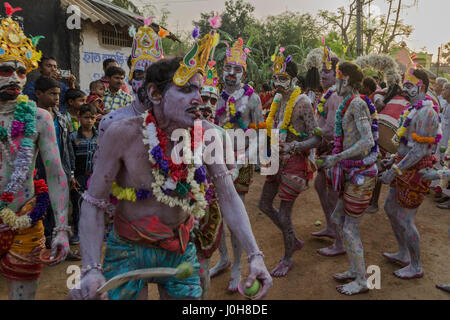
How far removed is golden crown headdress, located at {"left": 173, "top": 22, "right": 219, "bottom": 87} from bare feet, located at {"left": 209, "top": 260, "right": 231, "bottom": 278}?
10.3ft

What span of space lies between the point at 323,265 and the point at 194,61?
3853mm

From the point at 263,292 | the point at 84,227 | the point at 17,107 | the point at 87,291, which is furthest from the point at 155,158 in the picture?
the point at 17,107

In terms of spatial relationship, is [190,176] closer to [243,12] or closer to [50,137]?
[50,137]

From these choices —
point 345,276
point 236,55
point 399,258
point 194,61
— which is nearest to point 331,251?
point 345,276

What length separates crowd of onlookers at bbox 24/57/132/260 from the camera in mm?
4531

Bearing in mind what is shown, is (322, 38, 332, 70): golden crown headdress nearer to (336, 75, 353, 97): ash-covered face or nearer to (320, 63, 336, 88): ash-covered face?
(320, 63, 336, 88): ash-covered face

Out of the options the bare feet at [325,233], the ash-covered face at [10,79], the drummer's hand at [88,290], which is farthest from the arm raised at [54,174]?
the bare feet at [325,233]

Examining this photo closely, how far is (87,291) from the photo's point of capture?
188 cm

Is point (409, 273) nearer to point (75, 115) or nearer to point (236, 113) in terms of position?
point (236, 113)

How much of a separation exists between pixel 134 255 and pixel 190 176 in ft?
1.89

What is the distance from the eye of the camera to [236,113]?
4.77 meters

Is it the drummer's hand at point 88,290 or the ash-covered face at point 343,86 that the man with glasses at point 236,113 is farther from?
the drummer's hand at point 88,290

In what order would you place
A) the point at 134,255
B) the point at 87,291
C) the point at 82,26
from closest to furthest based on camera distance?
1. the point at 87,291
2. the point at 134,255
3. the point at 82,26

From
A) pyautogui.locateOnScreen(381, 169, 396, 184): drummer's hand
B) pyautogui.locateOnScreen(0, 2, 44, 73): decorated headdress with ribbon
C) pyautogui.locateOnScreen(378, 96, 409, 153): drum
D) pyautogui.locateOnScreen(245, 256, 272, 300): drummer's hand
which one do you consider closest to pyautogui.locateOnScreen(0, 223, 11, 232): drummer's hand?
pyautogui.locateOnScreen(0, 2, 44, 73): decorated headdress with ribbon
